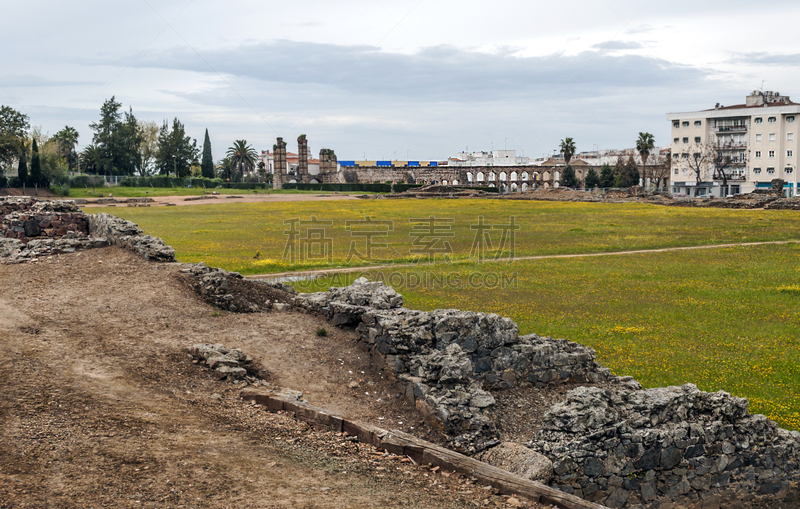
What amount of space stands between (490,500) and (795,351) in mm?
10341

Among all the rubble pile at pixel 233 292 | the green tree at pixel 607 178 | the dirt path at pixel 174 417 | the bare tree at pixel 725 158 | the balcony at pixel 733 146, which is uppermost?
the balcony at pixel 733 146

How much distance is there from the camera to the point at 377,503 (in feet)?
21.8

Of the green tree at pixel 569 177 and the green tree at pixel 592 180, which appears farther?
the green tree at pixel 569 177

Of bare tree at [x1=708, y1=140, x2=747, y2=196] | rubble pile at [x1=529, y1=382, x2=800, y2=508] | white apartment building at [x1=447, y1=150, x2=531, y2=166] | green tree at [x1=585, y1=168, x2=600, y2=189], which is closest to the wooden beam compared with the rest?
rubble pile at [x1=529, y1=382, x2=800, y2=508]

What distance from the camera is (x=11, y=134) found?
71.5m

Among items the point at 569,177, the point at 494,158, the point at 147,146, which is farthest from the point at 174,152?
the point at 494,158

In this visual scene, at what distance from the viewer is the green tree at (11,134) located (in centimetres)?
6888

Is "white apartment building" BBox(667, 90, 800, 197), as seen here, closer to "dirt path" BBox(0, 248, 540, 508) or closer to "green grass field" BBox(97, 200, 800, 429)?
"green grass field" BBox(97, 200, 800, 429)

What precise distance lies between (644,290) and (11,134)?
72270 millimetres

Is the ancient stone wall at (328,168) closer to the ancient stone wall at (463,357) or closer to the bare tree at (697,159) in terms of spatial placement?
the bare tree at (697,159)

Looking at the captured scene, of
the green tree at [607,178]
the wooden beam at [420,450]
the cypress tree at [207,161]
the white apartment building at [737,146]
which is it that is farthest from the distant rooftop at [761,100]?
the wooden beam at [420,450]

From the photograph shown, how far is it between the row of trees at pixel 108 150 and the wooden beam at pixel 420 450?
238 ft

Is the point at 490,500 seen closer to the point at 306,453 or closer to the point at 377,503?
the point at 377,503

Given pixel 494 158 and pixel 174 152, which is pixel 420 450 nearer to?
pixel 174 152
